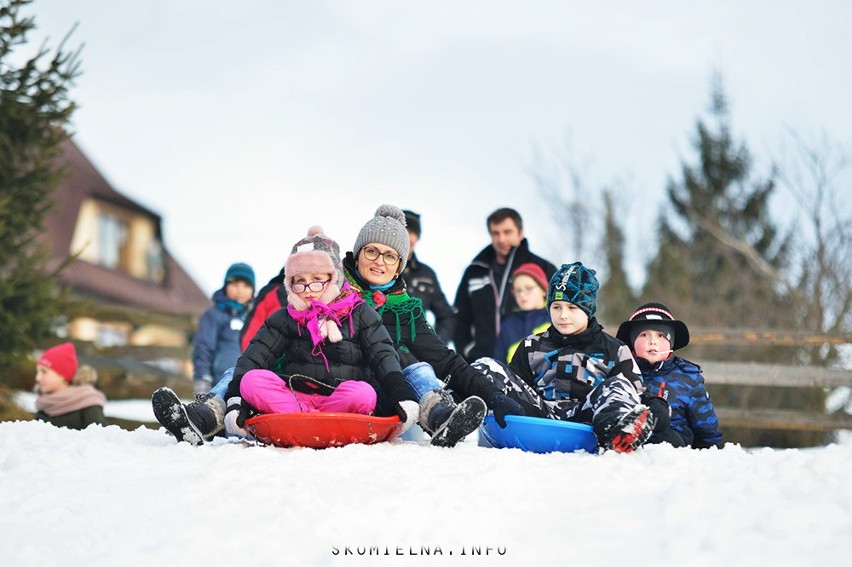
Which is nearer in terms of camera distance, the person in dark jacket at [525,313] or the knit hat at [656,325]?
the knit hat at [656,325]

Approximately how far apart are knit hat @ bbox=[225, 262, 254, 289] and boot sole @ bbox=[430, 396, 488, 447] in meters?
3.44

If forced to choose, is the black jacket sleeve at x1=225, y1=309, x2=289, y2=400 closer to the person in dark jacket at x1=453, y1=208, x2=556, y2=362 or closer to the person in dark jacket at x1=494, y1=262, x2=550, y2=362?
the person in dark jacket at x1=494, y1=262, x2=550, y2=362

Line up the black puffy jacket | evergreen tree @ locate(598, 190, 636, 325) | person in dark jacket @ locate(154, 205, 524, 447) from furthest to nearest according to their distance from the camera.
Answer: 1. evergreen tree @ locate(598, 190, 636, 325)
2. the black puffy jacket
3. person in dark jacket @ locate(154, 205, 524, 447)

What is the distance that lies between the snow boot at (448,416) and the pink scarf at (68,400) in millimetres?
3111

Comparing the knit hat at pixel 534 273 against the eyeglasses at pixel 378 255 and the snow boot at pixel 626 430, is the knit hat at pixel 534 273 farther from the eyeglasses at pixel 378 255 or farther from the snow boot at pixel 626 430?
the snow boot at pixel 626 430

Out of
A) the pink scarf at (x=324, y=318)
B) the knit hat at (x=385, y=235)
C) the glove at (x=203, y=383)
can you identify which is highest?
the knit hat at (x=385, y=235)

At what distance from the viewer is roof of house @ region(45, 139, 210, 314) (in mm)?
18031

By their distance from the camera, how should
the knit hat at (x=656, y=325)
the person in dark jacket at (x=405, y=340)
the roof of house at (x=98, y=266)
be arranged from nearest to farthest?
the person in dark jacket at (x=405, y=340)
the knit hat at (x=656, y=325)
the roof of house at (x=98, y=266)

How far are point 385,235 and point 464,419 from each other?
122cm

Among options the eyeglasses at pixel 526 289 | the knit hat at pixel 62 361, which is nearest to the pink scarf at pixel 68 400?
the knit hat at pixel 62 361

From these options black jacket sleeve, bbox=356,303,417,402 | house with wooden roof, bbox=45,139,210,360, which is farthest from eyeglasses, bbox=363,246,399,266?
house with wooden roof, bbox=45,139,210,360

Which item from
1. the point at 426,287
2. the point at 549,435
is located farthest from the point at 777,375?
the point at 549,435

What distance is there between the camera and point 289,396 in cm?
413

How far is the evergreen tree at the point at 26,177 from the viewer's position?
26.9ft
